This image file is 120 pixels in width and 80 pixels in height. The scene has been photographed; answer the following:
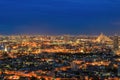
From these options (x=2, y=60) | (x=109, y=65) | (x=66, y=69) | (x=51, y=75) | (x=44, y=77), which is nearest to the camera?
(x=44, y=77)

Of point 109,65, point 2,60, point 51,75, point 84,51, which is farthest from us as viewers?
point 84,51

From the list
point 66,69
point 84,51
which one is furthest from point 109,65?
point 84,51

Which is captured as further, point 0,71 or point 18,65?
point 18,65

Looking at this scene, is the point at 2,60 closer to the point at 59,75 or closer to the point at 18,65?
the point at 18,65

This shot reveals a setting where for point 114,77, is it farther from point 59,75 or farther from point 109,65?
point 109,65

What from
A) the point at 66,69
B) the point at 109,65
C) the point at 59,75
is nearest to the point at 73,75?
the point at 59,75

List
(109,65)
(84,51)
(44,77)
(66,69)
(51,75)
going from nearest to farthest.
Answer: (44,77) < (51,75) < (66,69) < (109,65) < (84,51)

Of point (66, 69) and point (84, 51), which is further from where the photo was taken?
point (84, 51)

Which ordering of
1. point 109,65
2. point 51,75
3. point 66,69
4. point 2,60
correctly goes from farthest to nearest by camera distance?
1. point 2,60
2. point 109,65
3. point 66,69
4. point 51,75
